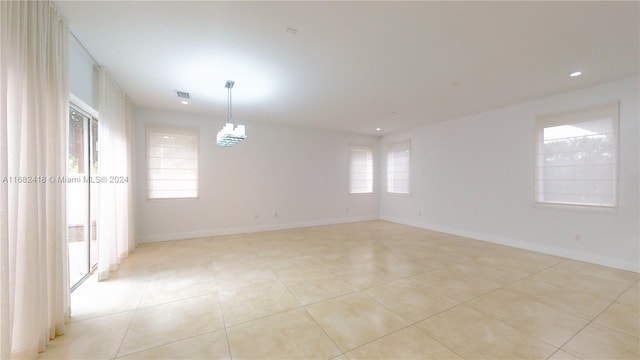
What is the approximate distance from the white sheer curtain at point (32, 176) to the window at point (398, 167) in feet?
23.6

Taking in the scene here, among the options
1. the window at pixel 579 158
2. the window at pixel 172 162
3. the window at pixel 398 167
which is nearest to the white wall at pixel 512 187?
the window at pixel 579 158

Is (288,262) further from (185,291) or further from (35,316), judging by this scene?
(35,316)

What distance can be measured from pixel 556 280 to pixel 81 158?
6915mm

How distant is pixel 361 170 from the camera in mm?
8055

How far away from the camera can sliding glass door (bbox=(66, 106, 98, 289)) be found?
3.31 m

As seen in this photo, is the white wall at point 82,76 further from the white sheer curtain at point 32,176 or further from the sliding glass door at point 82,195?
the white sheer curtain at point 32,176

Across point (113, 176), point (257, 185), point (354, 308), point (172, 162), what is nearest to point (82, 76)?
point (113, 176)

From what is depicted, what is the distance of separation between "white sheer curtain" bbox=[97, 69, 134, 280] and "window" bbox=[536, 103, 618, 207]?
740 centimetres

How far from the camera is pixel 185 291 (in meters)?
2.97

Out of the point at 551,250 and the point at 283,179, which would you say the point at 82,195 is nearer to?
the point at 283,179

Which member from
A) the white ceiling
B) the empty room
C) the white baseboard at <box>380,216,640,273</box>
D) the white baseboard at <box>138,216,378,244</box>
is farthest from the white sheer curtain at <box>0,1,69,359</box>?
the white baseboard at <box>380,216,640,273</box>

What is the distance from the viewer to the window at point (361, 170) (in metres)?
7.88

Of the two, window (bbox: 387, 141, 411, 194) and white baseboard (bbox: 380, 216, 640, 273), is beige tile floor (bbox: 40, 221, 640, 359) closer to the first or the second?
white baseboard (bbox: 380, 216, 640, 273)

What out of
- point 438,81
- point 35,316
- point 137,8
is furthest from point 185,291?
point 438,81
